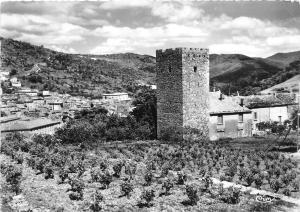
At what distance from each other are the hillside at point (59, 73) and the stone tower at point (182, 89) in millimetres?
100193

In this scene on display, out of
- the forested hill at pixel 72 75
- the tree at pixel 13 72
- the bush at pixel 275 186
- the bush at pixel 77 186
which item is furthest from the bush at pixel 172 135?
the tree at pixel 13 72

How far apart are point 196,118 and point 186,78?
11.1 feet

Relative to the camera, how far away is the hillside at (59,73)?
14012 centimetres

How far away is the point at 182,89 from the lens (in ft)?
105

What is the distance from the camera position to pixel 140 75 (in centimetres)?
19612

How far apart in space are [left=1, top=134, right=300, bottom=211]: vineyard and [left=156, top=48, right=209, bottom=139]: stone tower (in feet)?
26.4

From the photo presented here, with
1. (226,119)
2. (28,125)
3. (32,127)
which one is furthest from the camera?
(28,125)

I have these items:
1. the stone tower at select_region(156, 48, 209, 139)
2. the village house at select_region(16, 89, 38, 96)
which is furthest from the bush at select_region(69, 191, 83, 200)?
the village house at select_region(16, 89, 38, 96)

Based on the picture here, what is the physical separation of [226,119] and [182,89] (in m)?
7.43

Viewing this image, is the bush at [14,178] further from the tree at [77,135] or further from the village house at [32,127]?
the village house at [32,127]

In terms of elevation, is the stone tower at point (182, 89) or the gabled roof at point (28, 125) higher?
the stone tower at point (182, 89)

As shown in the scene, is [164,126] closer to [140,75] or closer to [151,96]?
[151,96]

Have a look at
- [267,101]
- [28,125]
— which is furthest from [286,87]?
[28,125]

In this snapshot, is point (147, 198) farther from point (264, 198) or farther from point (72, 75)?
point (72, 75)
